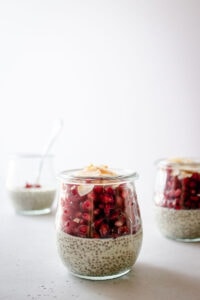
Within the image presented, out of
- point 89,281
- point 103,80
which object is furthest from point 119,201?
point 103,80

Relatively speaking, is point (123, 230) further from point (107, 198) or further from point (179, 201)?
point (179, 201)

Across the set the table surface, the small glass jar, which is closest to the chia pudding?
the small glass jar

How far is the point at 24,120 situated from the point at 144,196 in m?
0.58

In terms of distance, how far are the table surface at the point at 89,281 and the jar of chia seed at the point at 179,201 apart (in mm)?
34

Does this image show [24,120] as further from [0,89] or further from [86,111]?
[86,111]

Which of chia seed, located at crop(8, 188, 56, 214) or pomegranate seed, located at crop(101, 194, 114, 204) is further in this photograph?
chia seed, located at crop(8, 188, 56, 214)

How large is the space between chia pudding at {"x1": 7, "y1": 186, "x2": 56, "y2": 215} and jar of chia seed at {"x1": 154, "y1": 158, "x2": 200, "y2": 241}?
0.40 metres

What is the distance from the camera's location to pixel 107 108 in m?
1.36

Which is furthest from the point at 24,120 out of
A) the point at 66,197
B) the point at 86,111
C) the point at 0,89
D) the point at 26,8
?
the point at 66,197

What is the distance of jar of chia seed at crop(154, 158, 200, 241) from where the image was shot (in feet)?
3.05

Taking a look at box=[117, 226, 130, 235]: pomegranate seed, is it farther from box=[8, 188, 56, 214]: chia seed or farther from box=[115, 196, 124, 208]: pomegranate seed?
box=[8, 188, 56, 214]: chia seed

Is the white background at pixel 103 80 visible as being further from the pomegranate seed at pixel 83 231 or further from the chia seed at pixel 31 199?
the pomegranate seed at pixel 83 231

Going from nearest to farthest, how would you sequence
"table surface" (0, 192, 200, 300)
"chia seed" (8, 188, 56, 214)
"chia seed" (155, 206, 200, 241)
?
"table surface" (0, 192, 200, 300) < "chia seed" (155, 206, 200, 241) < "chia seed" (8, 188, 56, 214)

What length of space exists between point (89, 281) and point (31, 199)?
1.71 ft
